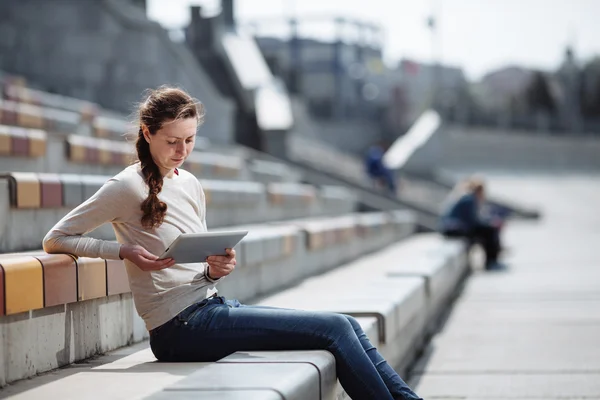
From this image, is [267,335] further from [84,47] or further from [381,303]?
[84,47]

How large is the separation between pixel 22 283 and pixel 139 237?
1.54 ft

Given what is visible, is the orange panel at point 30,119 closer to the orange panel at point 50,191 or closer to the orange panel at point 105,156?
the orange panel at point 105,156

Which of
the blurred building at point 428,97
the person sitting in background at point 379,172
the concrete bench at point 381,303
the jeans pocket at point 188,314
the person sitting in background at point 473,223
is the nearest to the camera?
the jeans pocket at point 188,314

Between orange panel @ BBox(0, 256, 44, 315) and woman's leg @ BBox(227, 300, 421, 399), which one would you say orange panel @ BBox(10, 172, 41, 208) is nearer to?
orange panel @ BBox(0, 256, 44, 315)

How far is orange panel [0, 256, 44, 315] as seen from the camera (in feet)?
10.7

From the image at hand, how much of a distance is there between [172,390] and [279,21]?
36108 millimetres

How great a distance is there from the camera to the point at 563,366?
586cm

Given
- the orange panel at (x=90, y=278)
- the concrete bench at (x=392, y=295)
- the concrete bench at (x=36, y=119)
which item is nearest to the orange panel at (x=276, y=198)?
the concrete bench at (x=392, y=295)

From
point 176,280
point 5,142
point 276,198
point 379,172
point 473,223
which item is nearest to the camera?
point 176,280

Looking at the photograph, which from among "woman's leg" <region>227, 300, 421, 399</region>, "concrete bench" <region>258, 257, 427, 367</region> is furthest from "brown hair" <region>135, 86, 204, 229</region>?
"concrete bench" <region>258, 257, 427, 367</region>

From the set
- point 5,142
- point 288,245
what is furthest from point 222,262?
point 288,245

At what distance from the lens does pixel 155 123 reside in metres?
3.57

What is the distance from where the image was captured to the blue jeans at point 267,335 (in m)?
3.62

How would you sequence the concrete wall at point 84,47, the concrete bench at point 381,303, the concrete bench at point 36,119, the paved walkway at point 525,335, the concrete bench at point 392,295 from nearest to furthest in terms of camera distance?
the concrete bench at point 381,303 < the concrete bench at point 392,295 < the paved walkway at point 525,335 < the concrete bench at point 36,119 < the concrete wall at point 84,47
